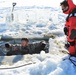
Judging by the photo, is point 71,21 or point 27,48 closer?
point 71,21

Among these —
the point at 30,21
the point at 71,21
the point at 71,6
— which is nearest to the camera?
the point at 71,21

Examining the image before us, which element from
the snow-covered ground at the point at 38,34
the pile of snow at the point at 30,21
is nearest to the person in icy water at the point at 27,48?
the snow-covered ground at the point at 38,34

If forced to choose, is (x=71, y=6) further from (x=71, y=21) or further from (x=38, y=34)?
(x=38, y=34)

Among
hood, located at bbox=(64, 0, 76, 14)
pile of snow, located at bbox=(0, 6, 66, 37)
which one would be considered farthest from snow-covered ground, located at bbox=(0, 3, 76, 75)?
hood, located at bbox=(64, 0, 76, 14)

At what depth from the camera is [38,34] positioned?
7797mm

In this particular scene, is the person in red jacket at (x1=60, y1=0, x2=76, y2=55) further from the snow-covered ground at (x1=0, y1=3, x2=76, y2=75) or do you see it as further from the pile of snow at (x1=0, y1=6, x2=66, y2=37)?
the pile of snow at (x1=0, y1=6, x2=66, y2=37)

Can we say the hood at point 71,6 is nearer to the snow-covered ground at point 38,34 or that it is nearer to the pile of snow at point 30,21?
the snow-covered ground at point 38,34

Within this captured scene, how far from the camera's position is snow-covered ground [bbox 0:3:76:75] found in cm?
409

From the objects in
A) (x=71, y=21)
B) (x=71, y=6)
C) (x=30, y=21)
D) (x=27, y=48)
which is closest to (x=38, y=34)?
(x=27, y=48)

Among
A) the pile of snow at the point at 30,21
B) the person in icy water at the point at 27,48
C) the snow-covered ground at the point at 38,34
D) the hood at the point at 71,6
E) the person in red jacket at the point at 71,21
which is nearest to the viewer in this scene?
the snow-covered ground at the point at 38,34

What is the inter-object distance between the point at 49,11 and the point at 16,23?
2.83 m

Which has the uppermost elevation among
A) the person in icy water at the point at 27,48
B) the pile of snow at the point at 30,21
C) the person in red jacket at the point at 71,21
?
the person in red jacket at the point at 71,21

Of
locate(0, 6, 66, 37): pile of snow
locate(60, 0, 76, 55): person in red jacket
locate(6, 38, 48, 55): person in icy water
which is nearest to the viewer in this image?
locate(60, 0, 76, 55): person in red jacket

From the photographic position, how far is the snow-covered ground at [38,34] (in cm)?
409
